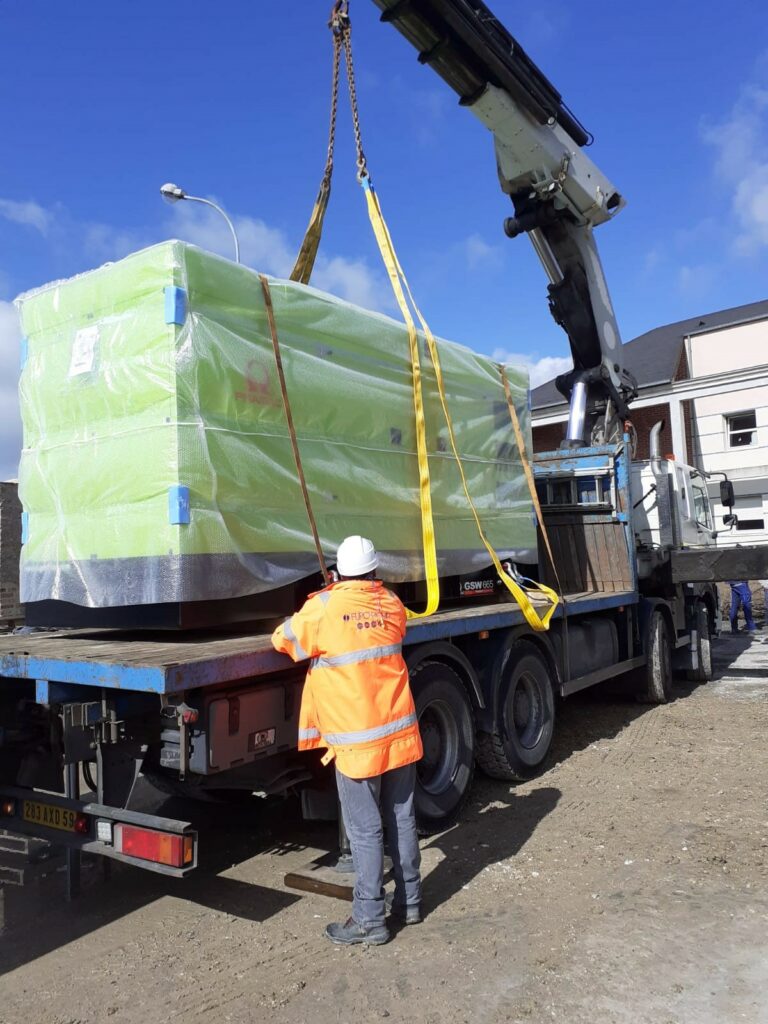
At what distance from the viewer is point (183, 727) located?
3439 millimetres

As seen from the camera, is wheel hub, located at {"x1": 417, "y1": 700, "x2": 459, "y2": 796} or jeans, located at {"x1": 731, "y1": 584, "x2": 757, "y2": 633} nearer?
wheel hub, located at {"x1": 417, "y1": 700, "x2": 459, "y2": 796}

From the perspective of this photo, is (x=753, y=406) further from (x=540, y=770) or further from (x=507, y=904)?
(x=507, y=904)

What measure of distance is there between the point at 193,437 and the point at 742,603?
14.1 meters

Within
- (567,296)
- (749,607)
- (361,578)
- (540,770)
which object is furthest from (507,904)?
(749,607)

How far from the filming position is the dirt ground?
10.1 ft

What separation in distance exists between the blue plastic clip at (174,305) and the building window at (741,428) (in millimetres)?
19498

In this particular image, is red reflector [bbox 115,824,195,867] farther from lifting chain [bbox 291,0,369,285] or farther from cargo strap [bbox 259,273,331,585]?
lifting chain [bbox 291,0,369,285]

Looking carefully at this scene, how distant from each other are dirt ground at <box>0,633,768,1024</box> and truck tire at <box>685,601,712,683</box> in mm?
4841

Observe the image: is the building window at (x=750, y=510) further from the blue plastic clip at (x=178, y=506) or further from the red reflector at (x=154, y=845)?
the red reflector at (x=154, y=845)

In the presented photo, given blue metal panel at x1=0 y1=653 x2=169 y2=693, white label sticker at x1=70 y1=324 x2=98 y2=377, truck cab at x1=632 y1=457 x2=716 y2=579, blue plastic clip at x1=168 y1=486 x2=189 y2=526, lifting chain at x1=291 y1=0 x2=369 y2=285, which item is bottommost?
blue metal panel at x1=0 y1=653 x2=169 y2=693

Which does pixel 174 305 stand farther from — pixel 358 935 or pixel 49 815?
pixel 358 935

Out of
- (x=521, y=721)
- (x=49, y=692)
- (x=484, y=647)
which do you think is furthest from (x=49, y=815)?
(x=521, y=721)

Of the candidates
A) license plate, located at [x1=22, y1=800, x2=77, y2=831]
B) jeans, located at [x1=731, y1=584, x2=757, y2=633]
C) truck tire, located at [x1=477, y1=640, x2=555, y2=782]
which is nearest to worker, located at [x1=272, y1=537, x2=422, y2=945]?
license plate, located at [x1=22, y1=800, x2=77, y2=831]

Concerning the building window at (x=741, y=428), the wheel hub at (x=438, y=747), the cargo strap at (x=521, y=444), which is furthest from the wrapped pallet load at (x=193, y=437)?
the building window at (x=741, y=428)
